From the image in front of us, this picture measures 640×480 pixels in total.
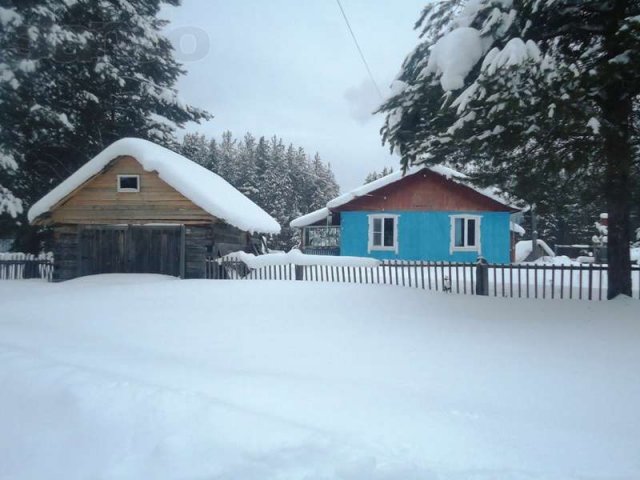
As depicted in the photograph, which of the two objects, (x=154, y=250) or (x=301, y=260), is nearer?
(x=301, y=260)

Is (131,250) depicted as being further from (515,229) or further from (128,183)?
(515,229)

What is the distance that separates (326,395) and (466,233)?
1902cm

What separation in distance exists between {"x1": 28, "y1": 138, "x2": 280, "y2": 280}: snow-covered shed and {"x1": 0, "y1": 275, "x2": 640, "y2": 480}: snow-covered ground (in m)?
7.27

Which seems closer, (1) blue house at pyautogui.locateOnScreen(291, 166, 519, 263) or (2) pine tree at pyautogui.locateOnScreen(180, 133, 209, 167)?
(1) blue house at pyautogui.locateOnScreen(291, 166, 519, 263)

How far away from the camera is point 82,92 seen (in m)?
20.1

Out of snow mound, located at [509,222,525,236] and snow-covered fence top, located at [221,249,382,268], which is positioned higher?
snow mound, located at [509,222,525,236]

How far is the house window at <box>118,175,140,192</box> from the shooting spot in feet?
49.3

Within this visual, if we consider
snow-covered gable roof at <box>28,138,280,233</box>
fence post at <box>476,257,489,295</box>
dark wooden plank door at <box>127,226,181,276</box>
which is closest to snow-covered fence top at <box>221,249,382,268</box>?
snow-covered gable roof at <box>28,138,280,233</box>

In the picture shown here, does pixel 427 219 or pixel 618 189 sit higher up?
pixel 427 219

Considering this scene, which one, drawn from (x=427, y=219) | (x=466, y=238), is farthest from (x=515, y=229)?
(x=427, y=219)

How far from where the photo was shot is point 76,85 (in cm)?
1988

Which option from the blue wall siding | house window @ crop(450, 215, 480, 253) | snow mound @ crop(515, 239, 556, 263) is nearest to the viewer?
the blue wall siding

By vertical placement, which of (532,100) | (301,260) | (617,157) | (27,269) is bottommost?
(27,269)

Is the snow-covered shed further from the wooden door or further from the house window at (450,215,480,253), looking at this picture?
the house window at (450,215,480,253)
